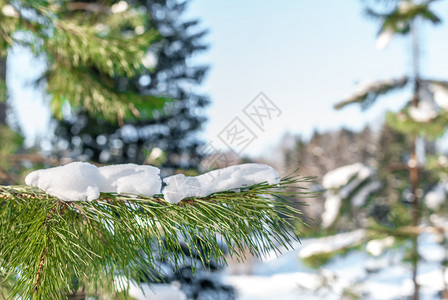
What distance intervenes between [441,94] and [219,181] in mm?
3987

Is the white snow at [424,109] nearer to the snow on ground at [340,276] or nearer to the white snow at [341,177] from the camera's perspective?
the white snow at [341,177]

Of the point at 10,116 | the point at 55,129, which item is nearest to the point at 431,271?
the point at 55,129

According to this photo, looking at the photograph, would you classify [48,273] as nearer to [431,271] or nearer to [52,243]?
[52,243]

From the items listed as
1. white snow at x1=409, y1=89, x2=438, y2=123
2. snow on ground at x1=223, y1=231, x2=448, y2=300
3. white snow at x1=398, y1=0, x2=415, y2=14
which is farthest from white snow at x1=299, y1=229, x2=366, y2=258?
snow on ground at x1=223, y1=231, x2=448, y2=300

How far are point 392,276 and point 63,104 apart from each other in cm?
1745

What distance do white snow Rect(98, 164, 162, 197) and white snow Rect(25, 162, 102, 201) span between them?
0.02 metres

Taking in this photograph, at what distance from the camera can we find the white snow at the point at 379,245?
3876 mm

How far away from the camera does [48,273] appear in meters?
0.52

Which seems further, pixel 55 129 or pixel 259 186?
pixel 55 129

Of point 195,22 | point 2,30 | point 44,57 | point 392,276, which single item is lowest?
point 392,276

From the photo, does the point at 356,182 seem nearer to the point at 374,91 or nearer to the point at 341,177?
the point at 341,177

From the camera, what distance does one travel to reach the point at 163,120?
7.61 metres

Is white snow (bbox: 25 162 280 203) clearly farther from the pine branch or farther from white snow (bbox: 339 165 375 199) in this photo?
white snow (bbox: 339 165 375 199)

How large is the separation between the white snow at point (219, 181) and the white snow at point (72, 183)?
0.12 m
